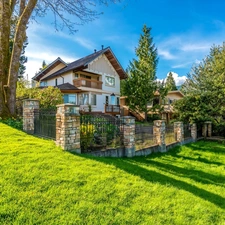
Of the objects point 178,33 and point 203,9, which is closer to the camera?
point 203,9

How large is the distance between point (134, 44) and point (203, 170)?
86.3 ft

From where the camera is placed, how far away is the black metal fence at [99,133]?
668 cm

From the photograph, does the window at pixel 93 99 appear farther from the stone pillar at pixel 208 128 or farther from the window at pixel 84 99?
the stone pillar at pixel 208 128

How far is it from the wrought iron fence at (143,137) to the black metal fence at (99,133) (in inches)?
46.8

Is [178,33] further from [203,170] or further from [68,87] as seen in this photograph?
[68,87]

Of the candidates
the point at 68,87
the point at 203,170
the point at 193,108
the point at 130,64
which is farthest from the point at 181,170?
the point at 130,64

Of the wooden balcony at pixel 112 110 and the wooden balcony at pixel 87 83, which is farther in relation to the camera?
the wooden balcony at pixel 112 110

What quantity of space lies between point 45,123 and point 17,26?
20.3 ft

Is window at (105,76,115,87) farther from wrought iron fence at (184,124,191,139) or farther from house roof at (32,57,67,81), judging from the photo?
wrought iron fence at (184,124,191,139)

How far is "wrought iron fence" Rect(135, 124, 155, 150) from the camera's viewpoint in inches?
344

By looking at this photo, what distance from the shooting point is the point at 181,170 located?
6.86 metres

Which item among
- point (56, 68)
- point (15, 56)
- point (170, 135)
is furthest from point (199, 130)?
point (56, 68)

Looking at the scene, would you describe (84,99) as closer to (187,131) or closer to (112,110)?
(112,110)

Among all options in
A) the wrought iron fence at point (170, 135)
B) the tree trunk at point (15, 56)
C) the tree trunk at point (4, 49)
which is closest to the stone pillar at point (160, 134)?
the wrought iron fence at point (170, 135)
